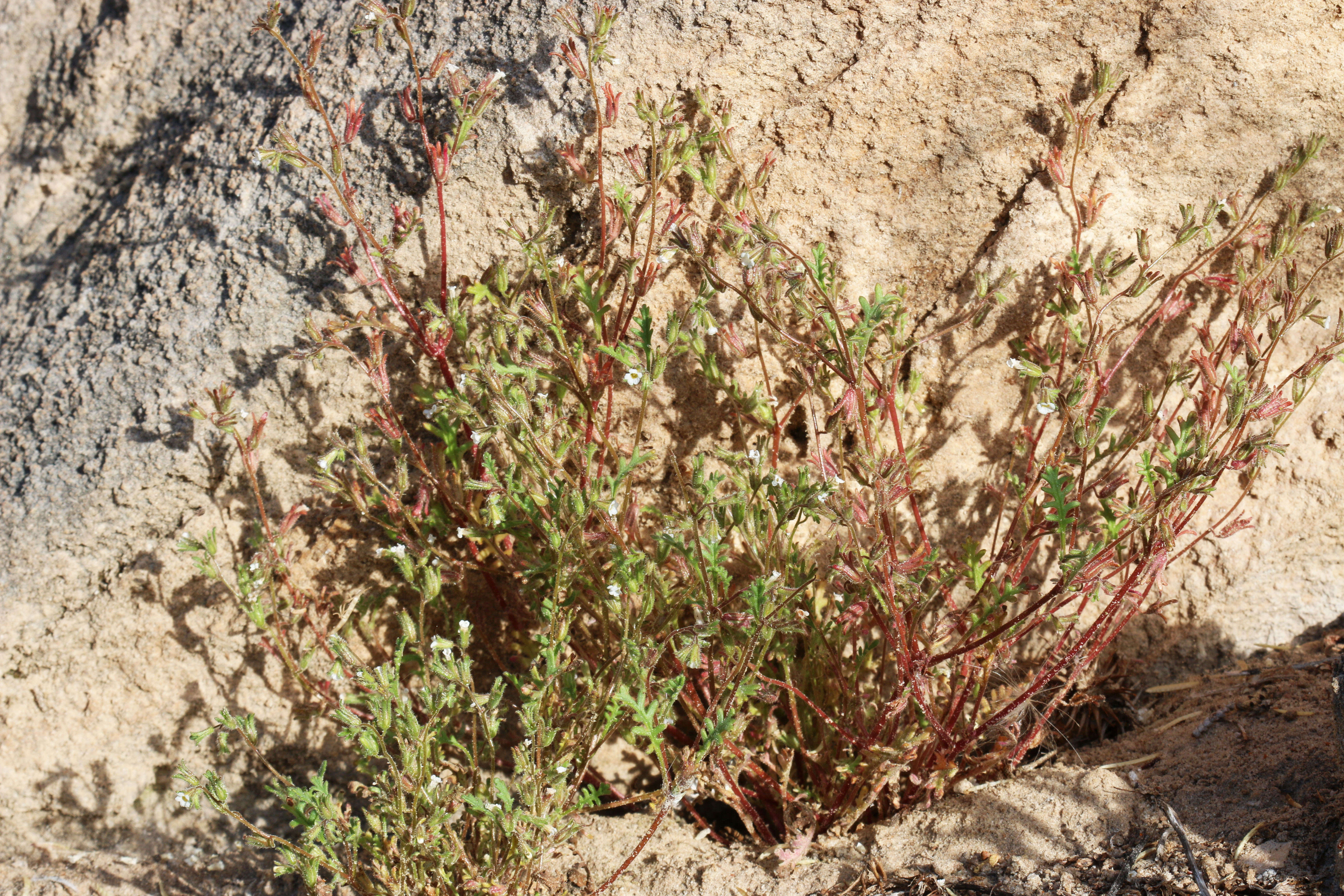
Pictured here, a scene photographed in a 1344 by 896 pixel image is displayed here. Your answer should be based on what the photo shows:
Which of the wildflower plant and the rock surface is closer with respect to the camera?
the wildflower plant

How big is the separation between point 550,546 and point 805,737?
107cm

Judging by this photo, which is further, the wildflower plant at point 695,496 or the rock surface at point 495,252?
the rock surface at point 495,252

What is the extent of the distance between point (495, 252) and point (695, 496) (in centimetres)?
114

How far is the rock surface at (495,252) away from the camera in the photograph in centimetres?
291

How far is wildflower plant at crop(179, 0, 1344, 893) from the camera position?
241cm

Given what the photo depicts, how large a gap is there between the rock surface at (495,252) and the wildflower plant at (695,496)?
0.37 feet

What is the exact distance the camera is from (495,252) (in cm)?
306

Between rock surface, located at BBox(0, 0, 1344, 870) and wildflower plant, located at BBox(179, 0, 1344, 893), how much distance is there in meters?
0.11

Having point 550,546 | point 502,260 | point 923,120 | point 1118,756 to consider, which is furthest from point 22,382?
point 1118,756

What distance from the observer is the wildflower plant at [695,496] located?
7.89 ft

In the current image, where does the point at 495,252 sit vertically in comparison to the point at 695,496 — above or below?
above

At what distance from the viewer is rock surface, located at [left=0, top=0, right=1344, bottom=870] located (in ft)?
9.56

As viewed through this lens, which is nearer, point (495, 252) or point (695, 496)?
point (695, 496)

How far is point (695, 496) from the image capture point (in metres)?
2.52
